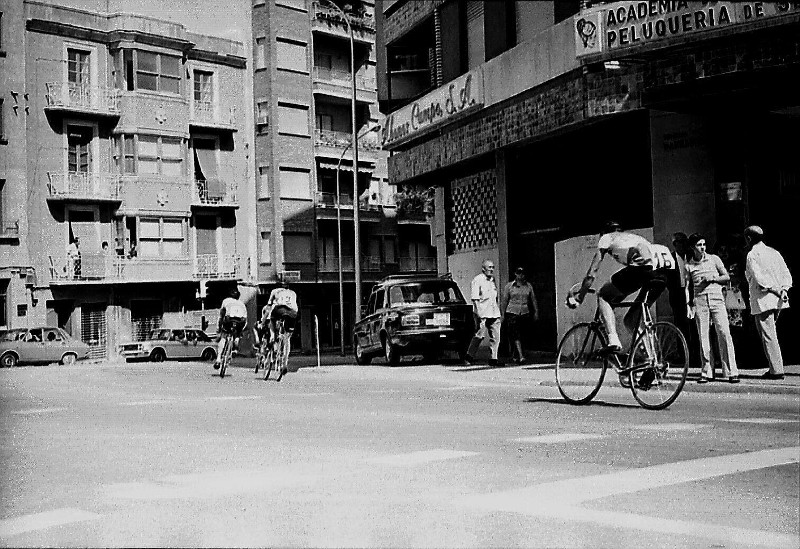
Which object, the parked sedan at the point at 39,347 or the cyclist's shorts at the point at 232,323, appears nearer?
the parked sedan at the point at 39,347

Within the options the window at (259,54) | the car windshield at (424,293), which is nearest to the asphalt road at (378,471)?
the window at (259,54)

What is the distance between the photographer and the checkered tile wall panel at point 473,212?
2267 cm

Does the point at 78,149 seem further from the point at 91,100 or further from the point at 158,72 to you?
the point at 158,72

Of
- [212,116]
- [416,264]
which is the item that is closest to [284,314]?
[416,264]

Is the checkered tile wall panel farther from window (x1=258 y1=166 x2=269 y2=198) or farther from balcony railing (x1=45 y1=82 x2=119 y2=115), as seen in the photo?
balcony railing (x1=45 y1=82 x2=119 y2=115)

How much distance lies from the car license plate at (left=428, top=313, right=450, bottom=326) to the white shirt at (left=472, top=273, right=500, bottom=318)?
134 centimetres

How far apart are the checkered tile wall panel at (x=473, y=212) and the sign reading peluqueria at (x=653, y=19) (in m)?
6.79

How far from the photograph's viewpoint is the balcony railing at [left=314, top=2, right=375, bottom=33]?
7567 millimetres

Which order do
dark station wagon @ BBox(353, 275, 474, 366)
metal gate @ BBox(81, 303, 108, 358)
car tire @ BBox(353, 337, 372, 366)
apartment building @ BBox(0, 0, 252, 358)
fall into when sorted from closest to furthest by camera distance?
apartment building @ BBox(0, 0, 252, 358), metal gate @ BBox(81, 303, 108, 358), dark station wagon @ BBox(353, 275, 474, 366), car tire @ BBox(353, 337, 372, 366)

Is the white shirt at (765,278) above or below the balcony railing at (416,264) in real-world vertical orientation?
below

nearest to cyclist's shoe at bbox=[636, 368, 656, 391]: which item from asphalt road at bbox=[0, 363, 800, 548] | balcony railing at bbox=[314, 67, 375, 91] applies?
asphalt road at bbox=[0, 363, 800, 548]

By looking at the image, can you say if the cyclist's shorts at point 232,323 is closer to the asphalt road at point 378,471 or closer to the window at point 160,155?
the asphalt road at point 378,471

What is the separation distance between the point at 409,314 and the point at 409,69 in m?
9.33

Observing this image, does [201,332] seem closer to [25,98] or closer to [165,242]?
[165,242]
